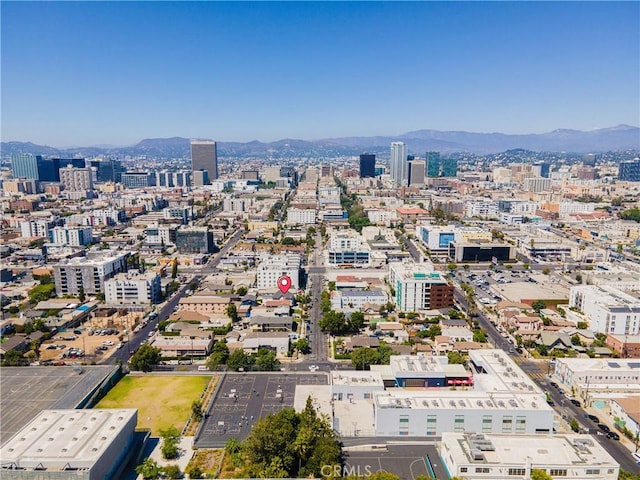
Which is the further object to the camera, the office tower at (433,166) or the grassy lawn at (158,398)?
the office tower at (433,166)

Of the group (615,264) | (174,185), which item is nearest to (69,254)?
(615,264)

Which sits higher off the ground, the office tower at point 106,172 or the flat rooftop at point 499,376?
the office tower at point 106,172

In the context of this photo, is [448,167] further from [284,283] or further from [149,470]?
[149,470]

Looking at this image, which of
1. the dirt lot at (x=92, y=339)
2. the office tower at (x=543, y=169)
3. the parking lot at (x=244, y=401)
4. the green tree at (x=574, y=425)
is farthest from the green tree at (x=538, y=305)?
the office tower at (x=543, y=169)

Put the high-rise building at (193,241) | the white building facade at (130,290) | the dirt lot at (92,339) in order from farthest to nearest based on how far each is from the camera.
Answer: the high-rise building at (193,241)
the white building facade at (130,290)
the dirt lot at (92,339)

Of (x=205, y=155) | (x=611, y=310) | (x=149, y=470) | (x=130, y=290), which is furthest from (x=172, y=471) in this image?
(x=205, y=155)

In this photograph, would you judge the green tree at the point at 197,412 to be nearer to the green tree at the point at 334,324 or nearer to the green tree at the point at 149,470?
the green tree at the point at 149,470
